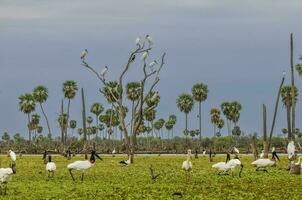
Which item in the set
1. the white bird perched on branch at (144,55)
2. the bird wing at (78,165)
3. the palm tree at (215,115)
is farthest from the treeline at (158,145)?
the bird wing at (78,165)

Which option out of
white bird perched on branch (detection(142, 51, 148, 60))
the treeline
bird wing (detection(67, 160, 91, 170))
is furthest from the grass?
the treeline

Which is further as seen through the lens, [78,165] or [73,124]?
[73,124]

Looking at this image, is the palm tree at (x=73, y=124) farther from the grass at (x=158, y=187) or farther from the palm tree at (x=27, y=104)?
the grass at (x=158, y=187)

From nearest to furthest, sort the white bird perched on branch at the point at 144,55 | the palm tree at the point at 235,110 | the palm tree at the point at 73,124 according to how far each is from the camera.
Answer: the white bird perched on branch at the point at 144,55
the palm tree at the point at 235,110
the palm tree at the point at 73,124

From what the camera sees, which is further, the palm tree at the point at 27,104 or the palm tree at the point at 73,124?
the palm tree at the point at 73,124

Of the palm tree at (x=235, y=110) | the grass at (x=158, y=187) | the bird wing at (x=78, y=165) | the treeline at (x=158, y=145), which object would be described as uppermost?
the palm tree at (x=235, y=110)

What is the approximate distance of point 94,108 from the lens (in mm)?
143250

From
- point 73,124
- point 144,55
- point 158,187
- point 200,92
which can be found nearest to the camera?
point 158,187

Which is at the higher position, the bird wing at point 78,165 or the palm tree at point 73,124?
the palm tree at point 73,124

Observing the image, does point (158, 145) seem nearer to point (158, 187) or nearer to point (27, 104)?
point (27, 104)

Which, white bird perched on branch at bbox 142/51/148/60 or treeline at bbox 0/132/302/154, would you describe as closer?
white bird perched on branch at bbox 142/51/148/60

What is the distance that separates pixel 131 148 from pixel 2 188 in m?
31.5

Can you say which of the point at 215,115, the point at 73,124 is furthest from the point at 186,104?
the point at 73,124

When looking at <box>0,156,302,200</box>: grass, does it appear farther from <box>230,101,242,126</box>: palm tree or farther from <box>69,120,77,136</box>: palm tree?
<box>69,120,77,136</box>: palm tree
